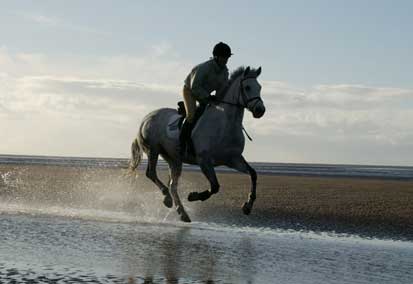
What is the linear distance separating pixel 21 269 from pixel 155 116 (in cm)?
888

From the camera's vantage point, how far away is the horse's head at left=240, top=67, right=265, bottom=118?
13.6 m

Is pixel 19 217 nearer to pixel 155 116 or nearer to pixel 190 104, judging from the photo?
pixel 155 116

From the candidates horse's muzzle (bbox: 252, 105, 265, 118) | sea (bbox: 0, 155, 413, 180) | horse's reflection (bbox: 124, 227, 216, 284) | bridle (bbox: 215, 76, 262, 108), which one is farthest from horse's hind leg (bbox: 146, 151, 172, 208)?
sea (bbox: 0, 155, 413, 180)

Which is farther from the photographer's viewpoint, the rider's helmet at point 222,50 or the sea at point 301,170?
the sea at point 301,170

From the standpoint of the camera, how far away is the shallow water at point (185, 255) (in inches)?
377

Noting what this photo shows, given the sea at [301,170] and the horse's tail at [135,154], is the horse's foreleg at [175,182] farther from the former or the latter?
the sea at [301,170]

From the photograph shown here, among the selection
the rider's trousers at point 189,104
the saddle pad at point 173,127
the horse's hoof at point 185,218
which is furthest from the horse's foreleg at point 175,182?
the rider's trousers at point 189,104

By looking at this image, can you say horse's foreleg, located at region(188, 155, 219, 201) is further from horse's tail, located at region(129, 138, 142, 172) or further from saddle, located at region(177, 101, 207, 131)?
horse's tail, located at region(129, 138, 142, 172)

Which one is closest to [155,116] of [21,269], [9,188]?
[21,269]

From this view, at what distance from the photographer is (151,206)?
2300cm

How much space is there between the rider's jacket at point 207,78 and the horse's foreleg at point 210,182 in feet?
4.60

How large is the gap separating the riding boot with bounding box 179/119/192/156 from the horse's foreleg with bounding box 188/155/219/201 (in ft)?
3.38

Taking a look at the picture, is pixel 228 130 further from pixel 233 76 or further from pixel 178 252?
pixel 178 252

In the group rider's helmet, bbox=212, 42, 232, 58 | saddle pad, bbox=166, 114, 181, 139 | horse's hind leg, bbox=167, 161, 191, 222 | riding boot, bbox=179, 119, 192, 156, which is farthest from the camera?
horse's hind leg, bbox=167, 161, 191, 222
